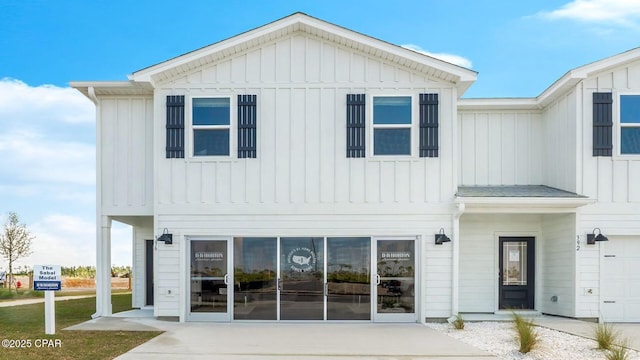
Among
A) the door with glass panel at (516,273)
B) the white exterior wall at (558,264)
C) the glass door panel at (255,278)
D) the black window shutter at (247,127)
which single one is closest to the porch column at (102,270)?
the glass door panel at (255,278)

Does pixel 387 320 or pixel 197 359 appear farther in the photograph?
pixel 387 320

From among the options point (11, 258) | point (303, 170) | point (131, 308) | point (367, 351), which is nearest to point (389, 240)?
point (303, 170)

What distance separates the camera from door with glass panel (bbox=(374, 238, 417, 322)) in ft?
36.0

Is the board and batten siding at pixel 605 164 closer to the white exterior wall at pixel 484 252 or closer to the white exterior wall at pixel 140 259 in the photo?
the white exterior wall at pixel 484 252

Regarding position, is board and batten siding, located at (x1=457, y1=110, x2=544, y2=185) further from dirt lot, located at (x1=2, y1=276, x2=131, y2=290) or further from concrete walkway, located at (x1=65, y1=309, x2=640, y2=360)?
dirt lot, located at (x1=2, y1=276, x2=131, y2=290)

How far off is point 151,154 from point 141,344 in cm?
474

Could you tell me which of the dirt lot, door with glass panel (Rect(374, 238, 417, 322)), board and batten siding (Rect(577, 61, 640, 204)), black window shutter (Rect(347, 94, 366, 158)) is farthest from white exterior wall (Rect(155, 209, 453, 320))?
the dirt lot

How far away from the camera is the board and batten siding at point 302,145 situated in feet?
36.2

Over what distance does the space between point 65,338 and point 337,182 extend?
6031mm

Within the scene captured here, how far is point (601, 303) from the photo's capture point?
35.8ft

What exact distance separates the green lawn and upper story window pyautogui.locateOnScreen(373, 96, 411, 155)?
6.04 metres

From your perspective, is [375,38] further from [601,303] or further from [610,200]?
[601,303]

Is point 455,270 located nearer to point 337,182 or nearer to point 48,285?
point 337,182

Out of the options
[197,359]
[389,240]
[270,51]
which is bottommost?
[197,359]
